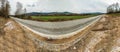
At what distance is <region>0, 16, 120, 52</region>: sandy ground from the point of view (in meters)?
28.6

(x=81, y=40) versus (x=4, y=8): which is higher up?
(x=4, y=8)

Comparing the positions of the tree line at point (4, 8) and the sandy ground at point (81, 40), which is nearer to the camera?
the sandy ground at point (81, 40)

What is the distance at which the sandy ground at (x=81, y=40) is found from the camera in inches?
1128

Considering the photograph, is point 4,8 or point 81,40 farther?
point 4,8

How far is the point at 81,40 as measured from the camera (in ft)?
99.6

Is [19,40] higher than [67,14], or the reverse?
[67,14]

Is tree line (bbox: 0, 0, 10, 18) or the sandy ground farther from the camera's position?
tree line (bbox: 0, 0, 10, 18)

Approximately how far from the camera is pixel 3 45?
2823 centimetres

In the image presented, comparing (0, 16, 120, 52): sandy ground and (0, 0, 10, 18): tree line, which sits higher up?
(0, 0, 10, 18): tree line

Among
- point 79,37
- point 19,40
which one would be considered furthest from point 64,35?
point 19,40

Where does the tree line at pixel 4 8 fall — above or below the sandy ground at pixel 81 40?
above

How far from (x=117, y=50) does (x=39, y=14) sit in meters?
8.55

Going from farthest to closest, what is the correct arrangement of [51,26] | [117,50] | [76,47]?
[51,26], [76,47], [117,50]

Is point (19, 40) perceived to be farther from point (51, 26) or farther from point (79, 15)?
point (79, 15)
